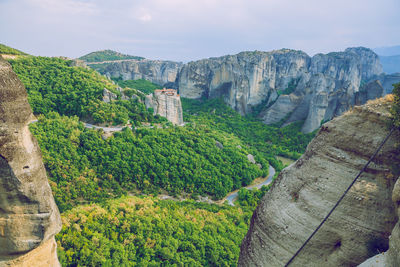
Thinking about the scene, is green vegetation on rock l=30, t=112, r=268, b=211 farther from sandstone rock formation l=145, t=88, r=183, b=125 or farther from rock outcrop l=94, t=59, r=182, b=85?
rock outcrop l=94, t=59, r=182, b=85

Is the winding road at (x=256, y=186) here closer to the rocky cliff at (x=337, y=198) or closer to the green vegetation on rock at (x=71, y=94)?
the green vegetation on rock at (x=71, y=94)

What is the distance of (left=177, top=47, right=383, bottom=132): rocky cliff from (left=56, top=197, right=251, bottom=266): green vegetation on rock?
131 feet

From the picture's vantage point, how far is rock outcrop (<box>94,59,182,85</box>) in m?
91.2

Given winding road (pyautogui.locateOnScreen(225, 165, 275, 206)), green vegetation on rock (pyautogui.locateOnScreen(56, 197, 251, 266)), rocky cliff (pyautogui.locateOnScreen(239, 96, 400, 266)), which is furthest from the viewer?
winding road (pyautogui.locateOnScreen(225, 165, 275, 206))

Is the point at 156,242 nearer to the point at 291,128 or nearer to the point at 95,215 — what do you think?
the point at 95,215

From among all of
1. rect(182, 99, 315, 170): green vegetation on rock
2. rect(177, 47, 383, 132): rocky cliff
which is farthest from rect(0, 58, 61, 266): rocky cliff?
rect(177, 47, 383, 132): rocky cliff

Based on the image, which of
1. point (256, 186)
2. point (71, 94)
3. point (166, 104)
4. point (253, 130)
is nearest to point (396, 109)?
point (256, 186)

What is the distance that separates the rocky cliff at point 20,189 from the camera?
7.11 meters

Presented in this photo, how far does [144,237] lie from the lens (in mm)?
18906

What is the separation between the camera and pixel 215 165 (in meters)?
36.9

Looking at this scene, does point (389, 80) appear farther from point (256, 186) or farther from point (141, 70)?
point (141, 70)

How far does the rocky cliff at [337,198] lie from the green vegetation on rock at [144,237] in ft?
37.1

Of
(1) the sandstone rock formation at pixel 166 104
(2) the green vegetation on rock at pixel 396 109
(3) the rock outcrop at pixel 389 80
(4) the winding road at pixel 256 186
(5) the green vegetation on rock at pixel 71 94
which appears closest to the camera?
(2) the green vegetation on rock at pixel 396 109

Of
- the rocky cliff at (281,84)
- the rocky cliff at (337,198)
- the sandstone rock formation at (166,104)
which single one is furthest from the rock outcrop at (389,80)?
the rocky cliff at (337,198)
